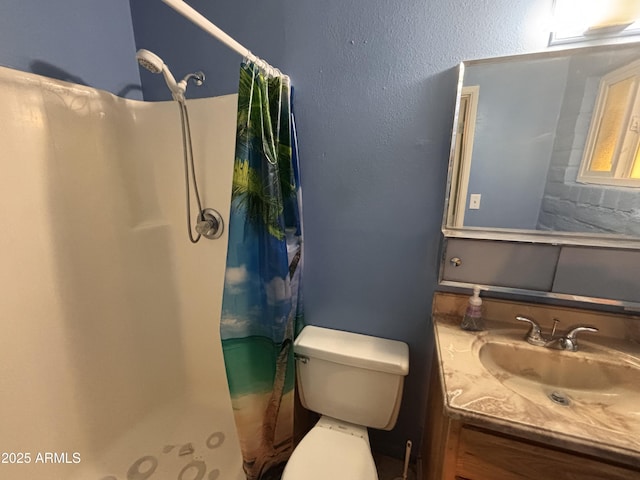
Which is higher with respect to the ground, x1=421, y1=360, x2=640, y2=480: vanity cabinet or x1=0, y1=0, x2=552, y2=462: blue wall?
x1=0, y1=0, x2=552, y2=462: blue wall

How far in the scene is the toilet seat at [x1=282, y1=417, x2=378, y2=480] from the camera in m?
1.01

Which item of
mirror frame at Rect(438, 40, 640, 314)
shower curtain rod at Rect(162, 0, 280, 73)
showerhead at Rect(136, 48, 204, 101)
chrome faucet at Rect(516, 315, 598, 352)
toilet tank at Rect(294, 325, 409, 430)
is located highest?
shower curtain rod at Rect(162, 0, 280, 73)

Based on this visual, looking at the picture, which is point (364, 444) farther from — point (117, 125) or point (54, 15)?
point (54, 15)

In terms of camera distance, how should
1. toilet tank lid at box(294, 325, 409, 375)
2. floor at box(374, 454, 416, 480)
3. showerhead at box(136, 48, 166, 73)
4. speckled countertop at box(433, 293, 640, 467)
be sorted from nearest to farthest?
speckled countertop at box(433, 293, 640, 467), showerhead at box(136, 48, 166, 73), toilet tank lid at box(294, 325, 409, 375), floor at box(374, 454, 416, 480)

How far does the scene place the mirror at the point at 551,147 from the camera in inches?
35.4

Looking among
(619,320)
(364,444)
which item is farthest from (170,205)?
(619,320)

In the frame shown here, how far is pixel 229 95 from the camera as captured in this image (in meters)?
1.29

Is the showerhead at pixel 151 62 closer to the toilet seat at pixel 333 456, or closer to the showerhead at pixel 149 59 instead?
the showerhead at pixel 149 59

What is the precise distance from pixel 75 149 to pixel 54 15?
0.52 meters

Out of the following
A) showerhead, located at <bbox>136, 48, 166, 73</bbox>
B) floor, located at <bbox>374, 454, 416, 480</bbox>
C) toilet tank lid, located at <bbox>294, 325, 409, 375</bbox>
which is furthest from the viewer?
floor, located at <bbox>374, 454, 416, 480</bbox>

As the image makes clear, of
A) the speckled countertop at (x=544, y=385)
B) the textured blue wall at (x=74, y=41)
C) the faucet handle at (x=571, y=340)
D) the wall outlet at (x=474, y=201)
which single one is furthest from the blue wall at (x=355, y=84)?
the faucet handle at (x=571, y=340)

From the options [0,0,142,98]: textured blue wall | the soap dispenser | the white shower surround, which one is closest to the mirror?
the soap dispenser

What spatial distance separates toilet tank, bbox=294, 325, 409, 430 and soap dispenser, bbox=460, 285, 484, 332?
270 mm

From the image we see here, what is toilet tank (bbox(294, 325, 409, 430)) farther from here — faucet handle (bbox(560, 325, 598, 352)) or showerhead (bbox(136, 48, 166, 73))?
showerhead (bbox(136, 48, 166, 73))
